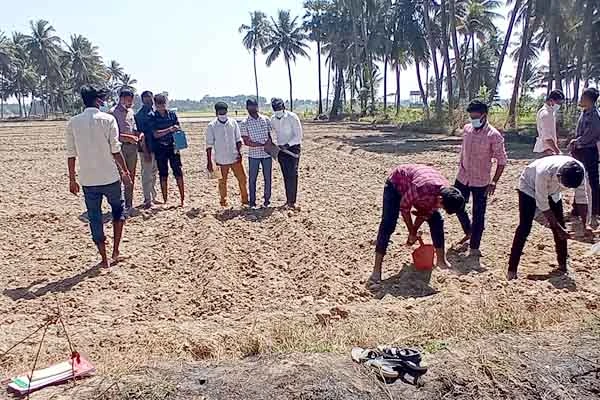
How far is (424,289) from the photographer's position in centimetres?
471

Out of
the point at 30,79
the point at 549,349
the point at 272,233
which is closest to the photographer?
the point at 549,349

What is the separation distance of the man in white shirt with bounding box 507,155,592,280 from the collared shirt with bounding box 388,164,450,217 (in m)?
0.70

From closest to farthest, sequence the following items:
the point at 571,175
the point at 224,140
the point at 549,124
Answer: the point at 571,175, the point at 549,124, the point at 224,140

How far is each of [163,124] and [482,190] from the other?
435 centimetres

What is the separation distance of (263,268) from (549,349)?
2.89 m

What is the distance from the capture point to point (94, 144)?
520 cm

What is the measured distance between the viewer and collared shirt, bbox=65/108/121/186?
17.0 feet

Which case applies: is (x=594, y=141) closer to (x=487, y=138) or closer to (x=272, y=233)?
(x=487, y=138)

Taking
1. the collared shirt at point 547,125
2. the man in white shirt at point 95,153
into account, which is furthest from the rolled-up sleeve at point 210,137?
the collared shirt at point 547,125

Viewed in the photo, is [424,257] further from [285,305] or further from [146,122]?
[146,122]

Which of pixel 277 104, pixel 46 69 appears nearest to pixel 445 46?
pixel 277 104

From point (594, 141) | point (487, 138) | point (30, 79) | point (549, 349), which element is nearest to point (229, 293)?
point (549, 349)

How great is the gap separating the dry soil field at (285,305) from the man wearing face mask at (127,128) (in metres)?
0.84

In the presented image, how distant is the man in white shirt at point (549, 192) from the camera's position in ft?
13.9
